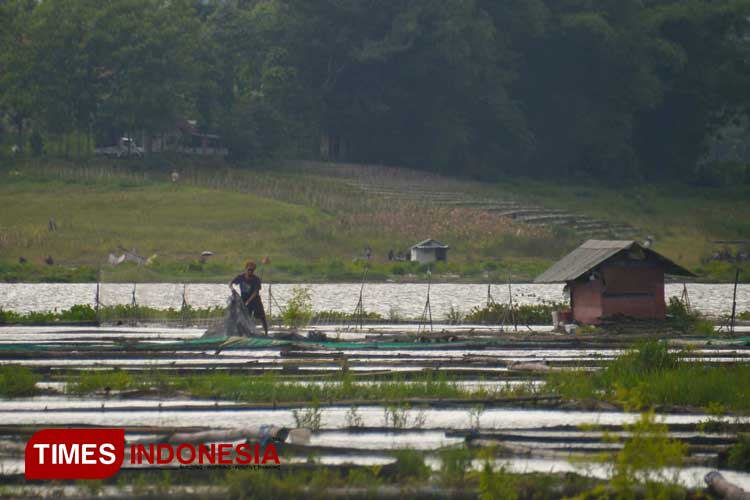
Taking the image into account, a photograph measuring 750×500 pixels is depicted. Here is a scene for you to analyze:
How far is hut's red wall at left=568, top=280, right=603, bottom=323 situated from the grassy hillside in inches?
453

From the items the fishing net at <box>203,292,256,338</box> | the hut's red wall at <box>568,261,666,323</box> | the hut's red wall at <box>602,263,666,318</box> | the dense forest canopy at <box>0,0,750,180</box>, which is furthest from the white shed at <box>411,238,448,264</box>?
the fishing net at <box>203,292,256,338</box>

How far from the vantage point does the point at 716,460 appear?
1073 cm

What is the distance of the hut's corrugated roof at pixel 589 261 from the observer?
20688mm

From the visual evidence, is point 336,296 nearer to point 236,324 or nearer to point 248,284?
point 236,324

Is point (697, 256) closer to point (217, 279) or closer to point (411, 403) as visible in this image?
point (217, 279)

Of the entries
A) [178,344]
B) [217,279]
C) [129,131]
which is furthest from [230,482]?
[129,131]

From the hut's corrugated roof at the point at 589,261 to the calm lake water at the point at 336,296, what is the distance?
4767 millimetres

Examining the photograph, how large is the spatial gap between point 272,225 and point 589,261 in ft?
68.6

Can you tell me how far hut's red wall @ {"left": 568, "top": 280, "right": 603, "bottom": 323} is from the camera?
2105cm

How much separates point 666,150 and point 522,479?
203 feet

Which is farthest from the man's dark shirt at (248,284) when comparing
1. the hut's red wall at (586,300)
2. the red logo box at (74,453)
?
the red logo box at (74,453)

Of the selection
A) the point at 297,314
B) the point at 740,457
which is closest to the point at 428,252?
the point at 297,314

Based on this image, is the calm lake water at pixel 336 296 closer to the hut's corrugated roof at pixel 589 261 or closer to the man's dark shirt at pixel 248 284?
the hut's corrugated roof at pixel 589 261

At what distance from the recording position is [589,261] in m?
20.9
